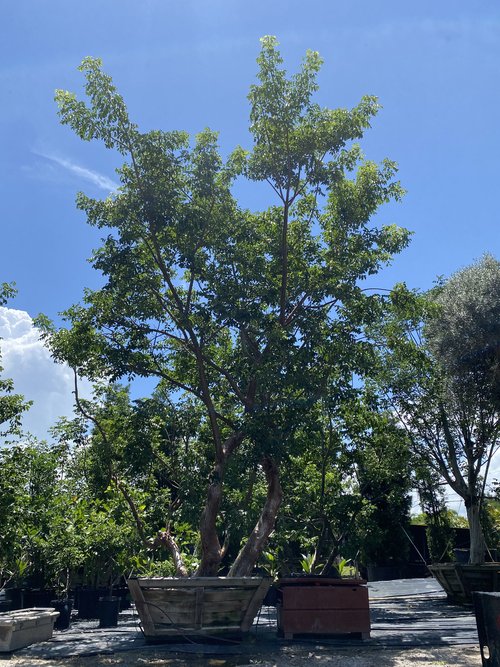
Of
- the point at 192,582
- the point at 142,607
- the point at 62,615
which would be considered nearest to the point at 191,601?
the point at 192,582

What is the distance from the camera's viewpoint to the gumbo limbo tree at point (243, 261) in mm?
10742

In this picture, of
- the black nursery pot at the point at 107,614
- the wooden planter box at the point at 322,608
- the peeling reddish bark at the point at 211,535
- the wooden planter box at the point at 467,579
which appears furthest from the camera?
the wooden planter box at the point at 467,579

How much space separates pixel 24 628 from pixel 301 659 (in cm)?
467

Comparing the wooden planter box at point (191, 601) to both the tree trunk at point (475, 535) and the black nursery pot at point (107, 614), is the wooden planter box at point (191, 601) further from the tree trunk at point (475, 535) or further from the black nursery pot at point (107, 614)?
the tree trunk at point (475, 535)

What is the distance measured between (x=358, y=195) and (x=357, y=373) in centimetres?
374

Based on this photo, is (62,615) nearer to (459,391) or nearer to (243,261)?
(243,261)

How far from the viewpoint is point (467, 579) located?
621 inches

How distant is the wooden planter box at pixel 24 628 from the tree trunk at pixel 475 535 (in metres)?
11.8

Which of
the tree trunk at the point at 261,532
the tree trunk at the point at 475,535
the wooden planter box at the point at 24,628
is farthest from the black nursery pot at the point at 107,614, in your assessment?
the tree trunk at the point at 475,535

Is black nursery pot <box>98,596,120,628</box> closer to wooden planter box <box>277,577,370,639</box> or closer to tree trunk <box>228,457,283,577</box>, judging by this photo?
tree trunk <box>228,457,283,577</box>

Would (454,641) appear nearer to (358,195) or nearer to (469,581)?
(469,581)

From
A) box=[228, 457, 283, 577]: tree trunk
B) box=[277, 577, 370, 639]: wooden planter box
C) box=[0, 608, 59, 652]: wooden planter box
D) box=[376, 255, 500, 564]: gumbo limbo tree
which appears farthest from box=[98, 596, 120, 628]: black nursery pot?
box=[376, 255, 500, 564]: gumbo limbo tree

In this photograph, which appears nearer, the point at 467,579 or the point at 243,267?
the point at 243,267

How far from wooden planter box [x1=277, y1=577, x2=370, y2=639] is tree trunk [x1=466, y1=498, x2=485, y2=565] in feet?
27.3
